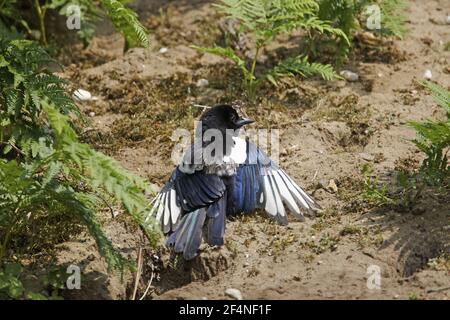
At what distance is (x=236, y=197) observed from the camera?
568 cm

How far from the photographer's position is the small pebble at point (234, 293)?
16.0 ft

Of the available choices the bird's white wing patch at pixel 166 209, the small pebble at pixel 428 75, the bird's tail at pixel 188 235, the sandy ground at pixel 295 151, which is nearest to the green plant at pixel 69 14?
the sandy ground at pixel 295 151

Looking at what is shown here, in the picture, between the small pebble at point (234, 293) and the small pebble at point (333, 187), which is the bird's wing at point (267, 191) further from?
the small pebble at point (234, 293)

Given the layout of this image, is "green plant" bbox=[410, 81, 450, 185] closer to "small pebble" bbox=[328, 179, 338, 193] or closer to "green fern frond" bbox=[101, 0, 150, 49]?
"small pebble" bbox=[328, 179, 338, 193]

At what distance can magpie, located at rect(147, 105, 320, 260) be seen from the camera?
17.6 ft

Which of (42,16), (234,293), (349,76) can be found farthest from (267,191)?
(42,16)

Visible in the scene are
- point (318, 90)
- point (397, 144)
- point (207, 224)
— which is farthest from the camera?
point (318, 90)

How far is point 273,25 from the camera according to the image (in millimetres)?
6863

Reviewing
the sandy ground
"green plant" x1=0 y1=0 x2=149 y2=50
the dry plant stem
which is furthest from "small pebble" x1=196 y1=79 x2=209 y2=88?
the dry plant stem

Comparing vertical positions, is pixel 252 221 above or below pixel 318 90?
below

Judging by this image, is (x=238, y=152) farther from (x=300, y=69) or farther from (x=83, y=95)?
(x=83, y=95)
